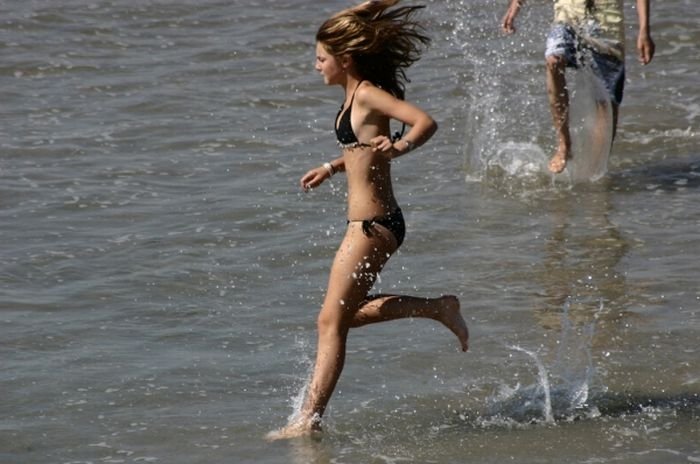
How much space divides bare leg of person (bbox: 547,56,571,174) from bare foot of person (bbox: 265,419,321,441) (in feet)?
14.9

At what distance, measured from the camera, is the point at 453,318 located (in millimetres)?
6102

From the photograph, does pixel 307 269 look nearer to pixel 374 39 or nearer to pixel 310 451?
pixel 310 451

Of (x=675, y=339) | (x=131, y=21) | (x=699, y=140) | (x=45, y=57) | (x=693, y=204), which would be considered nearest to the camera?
(x=675, y=339)

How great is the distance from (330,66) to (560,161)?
14.5 feet

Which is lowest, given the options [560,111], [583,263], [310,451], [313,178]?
[583,263]

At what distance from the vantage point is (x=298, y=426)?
19.5 feet

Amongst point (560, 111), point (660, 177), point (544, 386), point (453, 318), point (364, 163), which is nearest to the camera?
point (364, 163)

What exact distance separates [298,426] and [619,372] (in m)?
1.54

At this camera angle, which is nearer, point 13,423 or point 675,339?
point 13,423

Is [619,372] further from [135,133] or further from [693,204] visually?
Answer: [135,133]

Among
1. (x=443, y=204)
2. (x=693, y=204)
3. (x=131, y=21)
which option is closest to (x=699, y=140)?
(x=693, y=204)

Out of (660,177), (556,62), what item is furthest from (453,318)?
(660,177)

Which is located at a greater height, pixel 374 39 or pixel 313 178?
pixel 374 39

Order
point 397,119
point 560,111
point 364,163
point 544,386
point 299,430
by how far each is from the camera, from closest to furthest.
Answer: point 397,119 → point 364,163 → point 299,430 → point 544,386 → point 560,111
